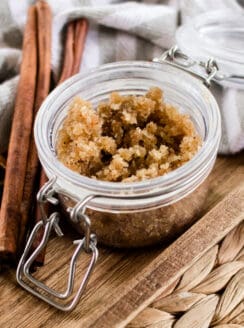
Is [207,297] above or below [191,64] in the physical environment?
below

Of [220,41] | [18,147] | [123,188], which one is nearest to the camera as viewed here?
[123,188]

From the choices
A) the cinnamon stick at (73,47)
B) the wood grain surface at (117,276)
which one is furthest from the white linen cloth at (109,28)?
the wood grain surface at (117,276)

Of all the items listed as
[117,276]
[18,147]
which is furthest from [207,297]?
[18,147]

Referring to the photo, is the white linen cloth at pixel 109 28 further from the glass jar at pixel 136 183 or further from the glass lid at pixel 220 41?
the glass jar at pixel 136 183

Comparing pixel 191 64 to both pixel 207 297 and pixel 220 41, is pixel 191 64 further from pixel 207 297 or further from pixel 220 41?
pixel 207 297

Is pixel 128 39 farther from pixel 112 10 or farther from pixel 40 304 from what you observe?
pixel 40 304

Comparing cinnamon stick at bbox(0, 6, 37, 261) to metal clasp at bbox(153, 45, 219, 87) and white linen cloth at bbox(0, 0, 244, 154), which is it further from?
metal clasp at bbox(153, 45, 219, 87)
